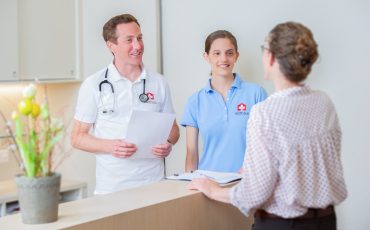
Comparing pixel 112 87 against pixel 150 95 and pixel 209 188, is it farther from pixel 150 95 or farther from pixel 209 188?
pixel 209 188

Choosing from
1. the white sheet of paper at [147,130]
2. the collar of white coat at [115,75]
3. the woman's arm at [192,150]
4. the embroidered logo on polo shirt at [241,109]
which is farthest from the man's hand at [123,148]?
the embroidered logo on polo shirt at [241,109]

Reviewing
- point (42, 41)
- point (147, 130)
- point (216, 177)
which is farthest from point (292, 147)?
point (42, 41)

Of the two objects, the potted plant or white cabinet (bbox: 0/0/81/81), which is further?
white cabinet (bbox: 0/0/81/81)

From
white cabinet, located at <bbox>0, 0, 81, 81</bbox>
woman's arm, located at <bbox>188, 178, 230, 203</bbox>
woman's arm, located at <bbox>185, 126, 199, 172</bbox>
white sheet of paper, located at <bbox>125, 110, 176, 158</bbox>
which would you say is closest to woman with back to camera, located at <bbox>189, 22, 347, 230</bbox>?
woman's arm, located at <bbox>188, 178, 230, 203</bbox>

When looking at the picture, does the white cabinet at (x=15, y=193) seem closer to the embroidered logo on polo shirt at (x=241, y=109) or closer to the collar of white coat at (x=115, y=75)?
the collar of white coat at (x=115, y=75)

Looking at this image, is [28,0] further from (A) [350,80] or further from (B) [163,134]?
(A) [350,80]

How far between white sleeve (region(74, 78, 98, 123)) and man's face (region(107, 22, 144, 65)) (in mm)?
200

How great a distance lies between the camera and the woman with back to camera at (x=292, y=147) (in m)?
1.44

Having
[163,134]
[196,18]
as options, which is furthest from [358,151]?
[196,18]

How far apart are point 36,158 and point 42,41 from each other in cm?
242

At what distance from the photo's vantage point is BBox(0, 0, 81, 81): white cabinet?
3447 mm

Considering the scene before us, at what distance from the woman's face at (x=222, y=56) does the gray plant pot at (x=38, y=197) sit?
4.76ft

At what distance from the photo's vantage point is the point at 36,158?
1407 millimetres

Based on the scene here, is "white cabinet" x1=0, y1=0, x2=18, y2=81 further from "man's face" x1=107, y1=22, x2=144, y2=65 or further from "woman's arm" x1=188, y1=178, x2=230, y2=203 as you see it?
"woman's arm" x1=188, y1=178, x2=230, y2=203
